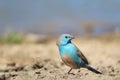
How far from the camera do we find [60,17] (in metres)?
22.4

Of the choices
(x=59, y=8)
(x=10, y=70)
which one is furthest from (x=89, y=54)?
(x=59, y=8)

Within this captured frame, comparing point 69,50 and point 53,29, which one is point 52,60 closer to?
point 69,50

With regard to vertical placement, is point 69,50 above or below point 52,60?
above

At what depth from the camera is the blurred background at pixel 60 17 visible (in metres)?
20.7

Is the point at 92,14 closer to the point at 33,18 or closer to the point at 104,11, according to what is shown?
the point at 104,11

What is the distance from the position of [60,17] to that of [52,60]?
9.38 m

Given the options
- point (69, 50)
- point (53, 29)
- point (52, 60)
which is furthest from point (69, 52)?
point (53, 29)

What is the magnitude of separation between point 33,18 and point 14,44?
495cm

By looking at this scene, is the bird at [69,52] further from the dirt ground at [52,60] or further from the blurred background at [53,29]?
the blurred background at [53,29]

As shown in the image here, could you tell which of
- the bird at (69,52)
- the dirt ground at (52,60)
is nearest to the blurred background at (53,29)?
the dirt ground at (52,60)

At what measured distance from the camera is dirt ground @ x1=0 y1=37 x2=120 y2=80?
988 centimetres

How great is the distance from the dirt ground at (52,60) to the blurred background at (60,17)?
2.56 m

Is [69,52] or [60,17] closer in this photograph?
[69,52]

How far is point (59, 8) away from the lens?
22219 millimetres
